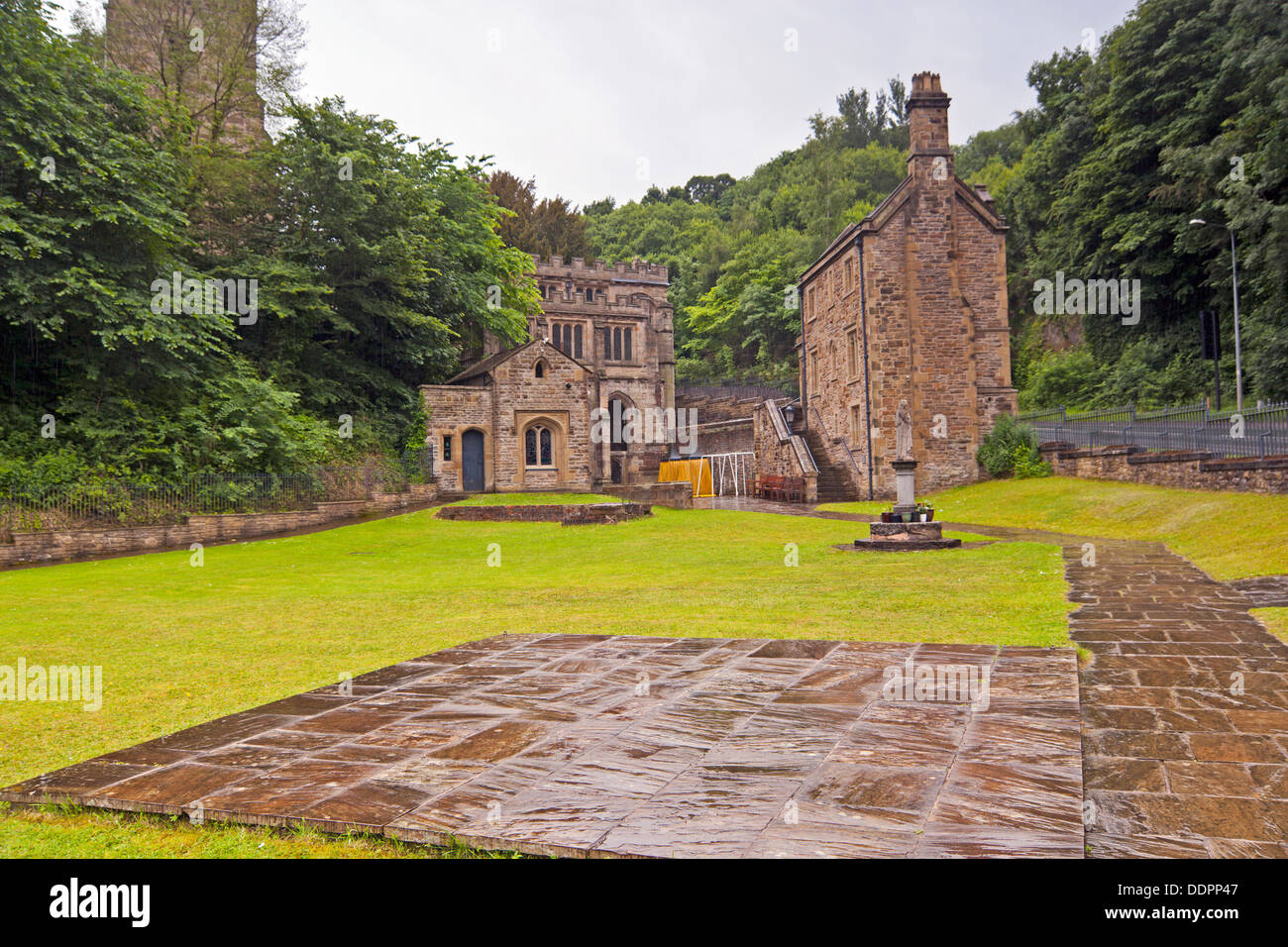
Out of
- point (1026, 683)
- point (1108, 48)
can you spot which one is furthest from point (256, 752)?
point (1108, 48)

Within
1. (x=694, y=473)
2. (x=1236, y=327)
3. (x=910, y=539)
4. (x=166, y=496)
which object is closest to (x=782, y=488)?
(x=694, y=473)

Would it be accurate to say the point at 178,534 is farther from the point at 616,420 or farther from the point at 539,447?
the point at 616,420

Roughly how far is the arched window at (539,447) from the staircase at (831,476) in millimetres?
10747

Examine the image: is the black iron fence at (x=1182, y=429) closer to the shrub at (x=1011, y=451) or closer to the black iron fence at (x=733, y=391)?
the shrub at (x=1011, y=451)

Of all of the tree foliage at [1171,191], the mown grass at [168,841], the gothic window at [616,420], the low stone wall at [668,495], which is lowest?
the mown grass at [168,841]

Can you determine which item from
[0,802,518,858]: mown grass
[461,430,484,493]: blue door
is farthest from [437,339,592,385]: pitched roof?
[0,802,518,858]: mown grass

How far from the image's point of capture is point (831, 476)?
3086 cm

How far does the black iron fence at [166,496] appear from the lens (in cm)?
1833

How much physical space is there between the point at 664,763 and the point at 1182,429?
77.1ft

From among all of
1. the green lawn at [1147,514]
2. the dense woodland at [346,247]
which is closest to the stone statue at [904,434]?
the green lawn at [1147,514]

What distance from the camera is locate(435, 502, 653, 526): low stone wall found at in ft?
74.4

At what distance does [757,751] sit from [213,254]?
29.6 meters
